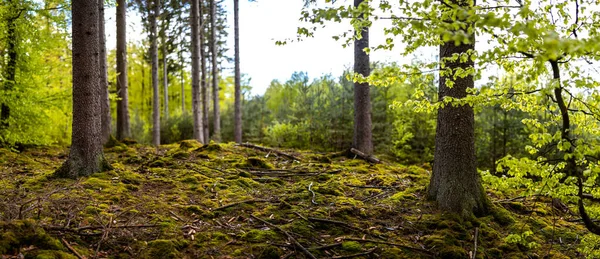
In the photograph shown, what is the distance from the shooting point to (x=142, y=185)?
6133mm

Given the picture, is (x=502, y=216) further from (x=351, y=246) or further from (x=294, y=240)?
(x=294, y=240)

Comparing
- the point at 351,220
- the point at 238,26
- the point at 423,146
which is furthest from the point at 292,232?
the point at 238,26

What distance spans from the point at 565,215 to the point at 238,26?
1181 centimetres

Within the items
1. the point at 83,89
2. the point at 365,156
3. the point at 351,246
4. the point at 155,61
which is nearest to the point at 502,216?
the point at 351,246

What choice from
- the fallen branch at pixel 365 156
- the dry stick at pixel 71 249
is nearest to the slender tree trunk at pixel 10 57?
the dry stick at pixel 71 249

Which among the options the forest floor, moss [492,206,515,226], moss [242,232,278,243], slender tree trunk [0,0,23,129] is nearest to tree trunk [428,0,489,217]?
moss [492,206,515,226]

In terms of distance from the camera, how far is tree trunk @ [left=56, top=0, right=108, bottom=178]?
19.9 feet

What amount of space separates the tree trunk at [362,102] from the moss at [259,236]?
5.59 metres

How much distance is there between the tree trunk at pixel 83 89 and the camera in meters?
6.07

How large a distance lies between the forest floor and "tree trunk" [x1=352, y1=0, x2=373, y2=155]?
2439mm

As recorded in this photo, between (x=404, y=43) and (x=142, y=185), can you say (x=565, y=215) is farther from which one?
(x=142, y=185)

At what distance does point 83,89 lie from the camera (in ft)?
Result: 20.0

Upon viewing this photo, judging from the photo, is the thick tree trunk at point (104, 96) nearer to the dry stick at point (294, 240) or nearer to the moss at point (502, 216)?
the dry stick at point (294, 240)

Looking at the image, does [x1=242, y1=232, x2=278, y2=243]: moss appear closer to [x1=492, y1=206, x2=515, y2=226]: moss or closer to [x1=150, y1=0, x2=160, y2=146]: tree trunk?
[x1=492, y1=206, x2=515, y2=226]: moss
